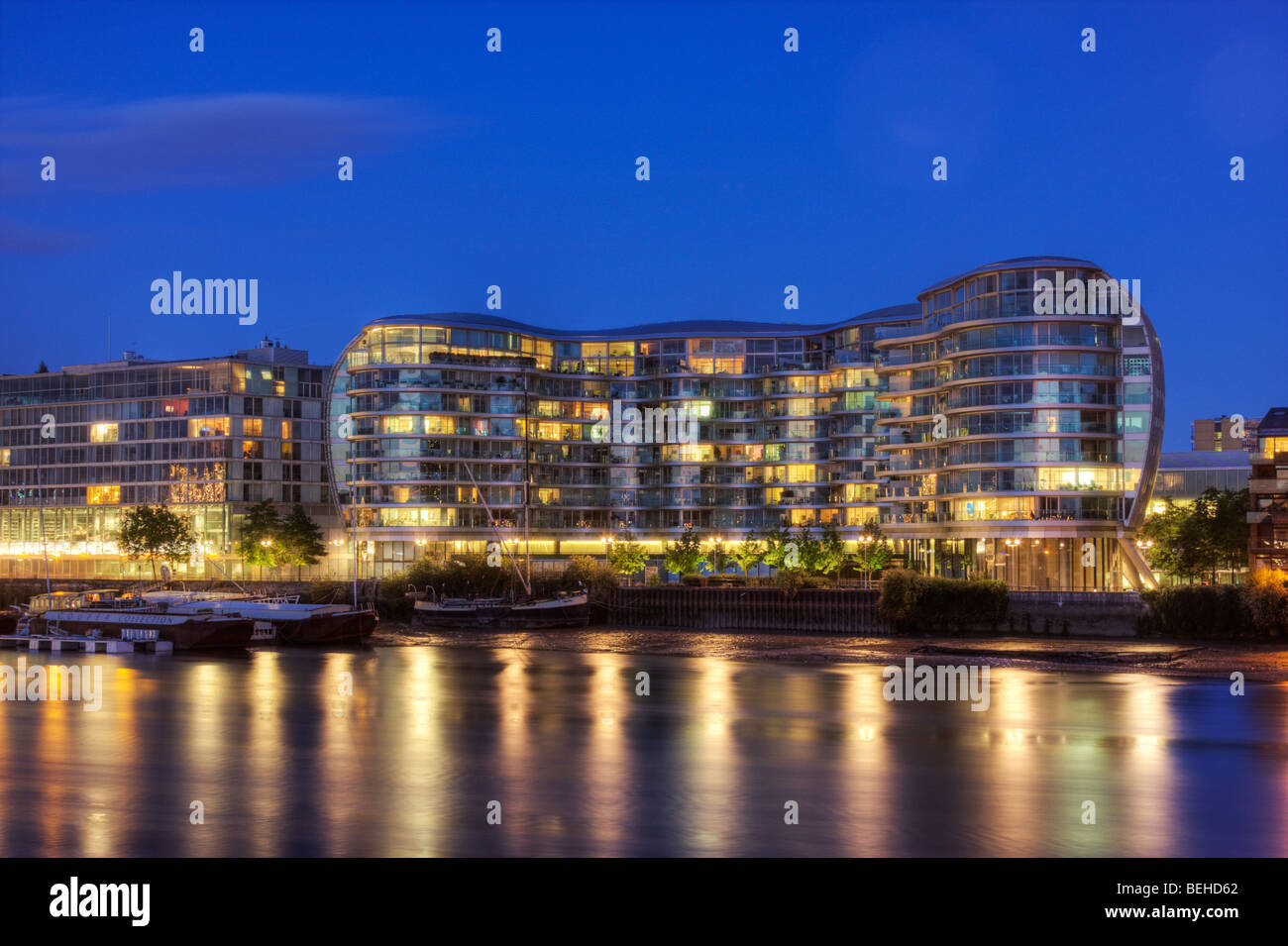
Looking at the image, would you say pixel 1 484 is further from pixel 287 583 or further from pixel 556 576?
pixel 556 576

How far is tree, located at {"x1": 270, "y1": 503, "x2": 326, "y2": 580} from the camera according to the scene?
427 feet

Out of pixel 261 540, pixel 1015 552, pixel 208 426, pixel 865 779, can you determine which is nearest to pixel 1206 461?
pixel 1015 552

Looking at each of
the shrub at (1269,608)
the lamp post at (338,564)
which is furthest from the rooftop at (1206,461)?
the lamp post at (338,564)

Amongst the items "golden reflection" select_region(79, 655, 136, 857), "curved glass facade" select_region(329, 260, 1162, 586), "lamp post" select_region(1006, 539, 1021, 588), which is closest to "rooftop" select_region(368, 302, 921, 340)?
"curved glass facade" select_region(329, 260, 1162, 586)

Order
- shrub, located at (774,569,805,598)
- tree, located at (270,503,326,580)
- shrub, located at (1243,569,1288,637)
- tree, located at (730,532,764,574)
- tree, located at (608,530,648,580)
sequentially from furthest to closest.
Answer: tree, located at (270,503,326,580) → tree, located at (730,532,764,574) → tree, located at (608,530,648,580) → shrub, located at (774,569,805,598) → shrub, located at (1243,569,1288,637)

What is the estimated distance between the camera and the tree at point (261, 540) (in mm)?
130500

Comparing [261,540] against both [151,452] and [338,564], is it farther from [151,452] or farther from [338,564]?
[151,452]

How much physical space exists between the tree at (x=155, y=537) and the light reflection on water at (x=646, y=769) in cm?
7510

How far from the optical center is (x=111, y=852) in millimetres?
28109

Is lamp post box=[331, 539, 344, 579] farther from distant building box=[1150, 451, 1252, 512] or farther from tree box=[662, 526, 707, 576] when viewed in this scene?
distant building box=[1150, 451, 1252, 512]

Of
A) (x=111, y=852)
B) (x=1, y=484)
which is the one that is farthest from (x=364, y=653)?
(x=1, y=484)

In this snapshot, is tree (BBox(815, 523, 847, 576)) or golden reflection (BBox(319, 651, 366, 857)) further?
tree (BBox(815, 523, 847, 576))

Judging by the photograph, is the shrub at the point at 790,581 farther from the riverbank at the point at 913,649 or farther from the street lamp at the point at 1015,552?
the street lamp at the point at 1015,552

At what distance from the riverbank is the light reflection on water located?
262 inches
